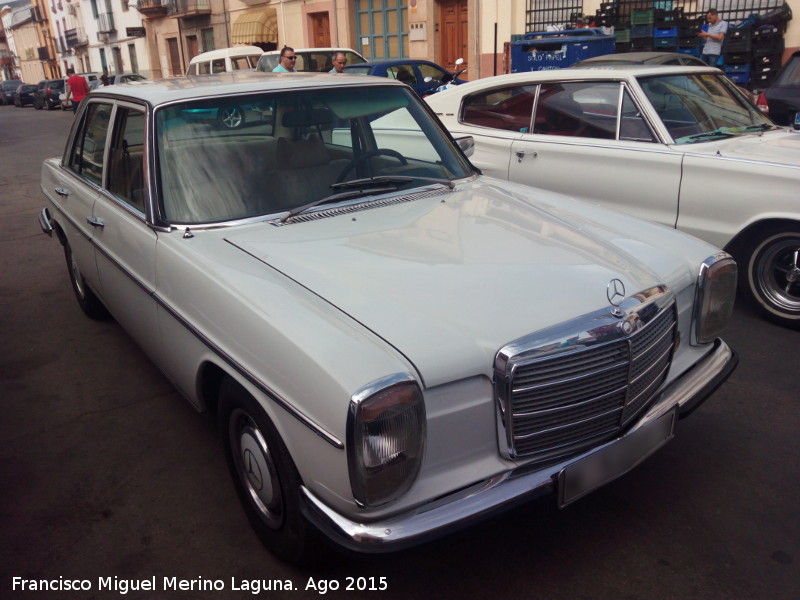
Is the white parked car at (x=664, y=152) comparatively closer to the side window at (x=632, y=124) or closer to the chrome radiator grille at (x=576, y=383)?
the side window at (x=632, y=124)

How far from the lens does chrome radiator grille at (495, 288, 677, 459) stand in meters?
2.04

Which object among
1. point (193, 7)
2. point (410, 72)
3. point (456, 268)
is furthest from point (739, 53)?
point (193, 7)

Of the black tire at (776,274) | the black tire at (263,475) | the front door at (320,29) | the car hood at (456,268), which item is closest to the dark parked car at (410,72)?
the black tire at (776,274)

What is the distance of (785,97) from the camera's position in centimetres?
724

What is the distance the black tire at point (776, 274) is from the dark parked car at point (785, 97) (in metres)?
3.57

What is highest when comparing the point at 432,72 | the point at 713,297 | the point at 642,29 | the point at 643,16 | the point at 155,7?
the point at 155,7

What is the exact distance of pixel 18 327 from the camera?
493cm

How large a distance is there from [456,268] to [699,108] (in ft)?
11.5

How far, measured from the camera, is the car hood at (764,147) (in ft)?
14.1

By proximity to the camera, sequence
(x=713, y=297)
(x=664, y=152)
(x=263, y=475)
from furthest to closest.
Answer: (x=664, y=152) < (x=713, y=297) < (x=263, y=475)

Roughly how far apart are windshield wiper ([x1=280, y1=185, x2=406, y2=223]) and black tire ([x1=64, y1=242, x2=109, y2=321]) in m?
2.45

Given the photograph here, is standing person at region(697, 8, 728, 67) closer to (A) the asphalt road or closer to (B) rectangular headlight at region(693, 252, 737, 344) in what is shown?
(A) the asphalt road

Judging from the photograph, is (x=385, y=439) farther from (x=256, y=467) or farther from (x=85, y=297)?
(x=85, y=297)

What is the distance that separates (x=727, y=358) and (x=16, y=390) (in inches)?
148
